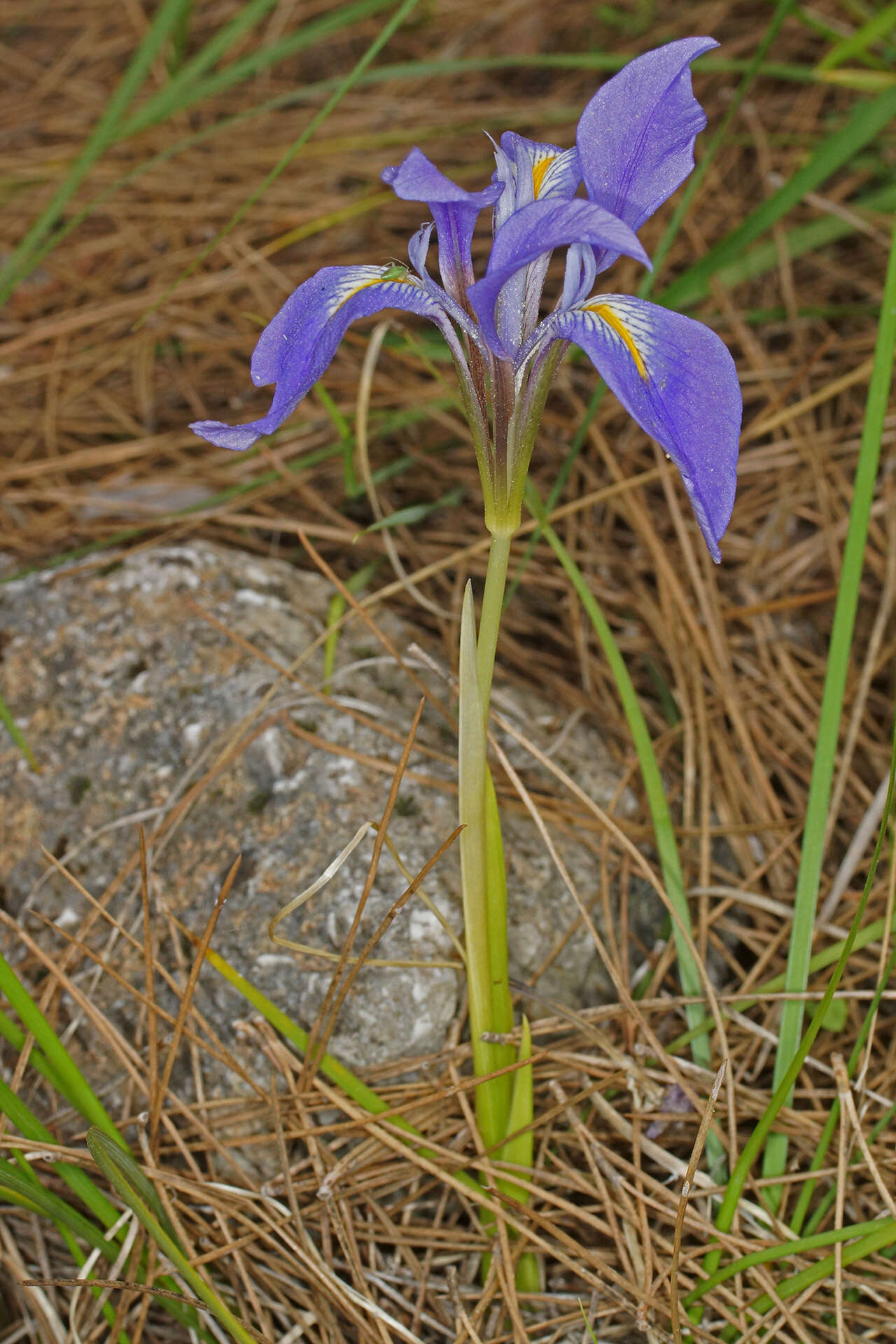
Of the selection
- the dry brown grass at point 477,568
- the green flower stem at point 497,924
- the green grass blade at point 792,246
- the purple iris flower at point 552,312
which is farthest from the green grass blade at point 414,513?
the green grass blade at point 792,246

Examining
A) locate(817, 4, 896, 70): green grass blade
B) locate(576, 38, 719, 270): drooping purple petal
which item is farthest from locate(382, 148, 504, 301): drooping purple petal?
locate(817, 4, 896, 70): green grass blade

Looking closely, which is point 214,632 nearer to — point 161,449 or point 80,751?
point 80,751

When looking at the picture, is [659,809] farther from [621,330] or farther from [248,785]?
[621,330]

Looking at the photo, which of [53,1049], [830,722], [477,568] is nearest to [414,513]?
[477,568]

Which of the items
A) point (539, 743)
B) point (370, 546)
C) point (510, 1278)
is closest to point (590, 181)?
point (539, 743)

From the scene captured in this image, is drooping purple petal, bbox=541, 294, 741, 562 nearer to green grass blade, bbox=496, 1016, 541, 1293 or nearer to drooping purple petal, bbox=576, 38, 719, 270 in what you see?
drooping purple petal, bbox=576, 38, 719, 270
